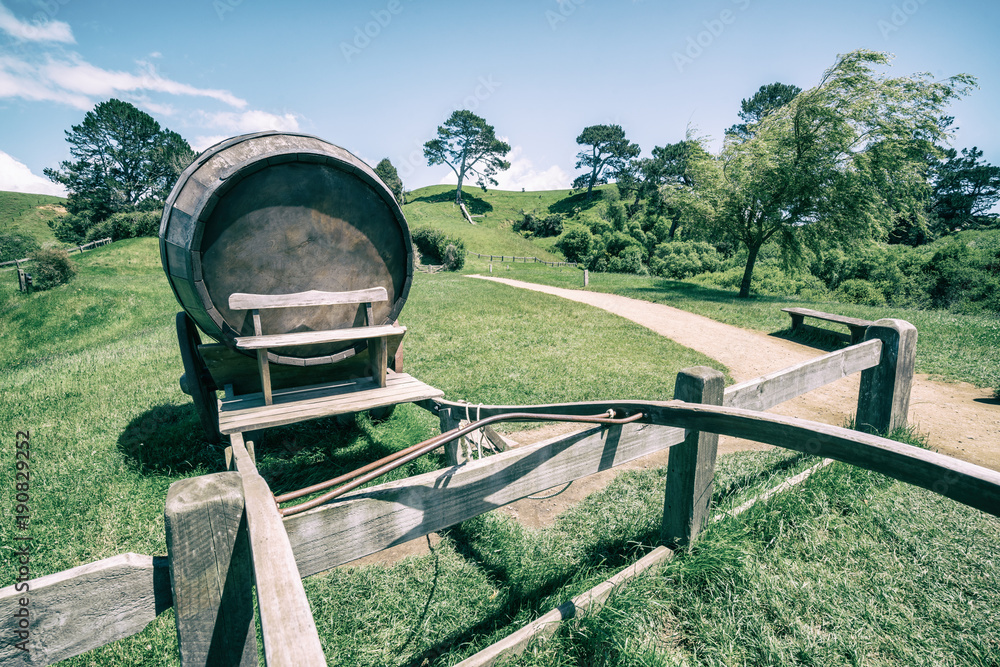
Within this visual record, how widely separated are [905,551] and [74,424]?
7.66 metres

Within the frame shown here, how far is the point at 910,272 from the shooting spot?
2189 cm

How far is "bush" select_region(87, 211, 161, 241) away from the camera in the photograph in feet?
117

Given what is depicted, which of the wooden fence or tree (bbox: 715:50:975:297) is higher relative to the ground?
tree (bbox: 715:50:975:297)

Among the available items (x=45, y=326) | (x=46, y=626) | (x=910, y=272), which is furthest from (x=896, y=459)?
(x=910, y=272)

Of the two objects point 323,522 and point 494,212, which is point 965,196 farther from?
point 323,522

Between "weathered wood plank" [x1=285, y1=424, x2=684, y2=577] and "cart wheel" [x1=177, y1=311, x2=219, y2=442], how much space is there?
10.6 feet

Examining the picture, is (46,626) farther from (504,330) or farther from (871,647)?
(504,330)

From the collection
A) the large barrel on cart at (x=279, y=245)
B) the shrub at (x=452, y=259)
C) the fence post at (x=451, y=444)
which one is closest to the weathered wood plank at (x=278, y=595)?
the large barrel on cart at (x=279, y=245)

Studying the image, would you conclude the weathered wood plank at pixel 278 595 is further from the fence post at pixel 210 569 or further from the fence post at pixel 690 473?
the fence post at pixel 690 473

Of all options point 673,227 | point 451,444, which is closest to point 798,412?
point 451,444

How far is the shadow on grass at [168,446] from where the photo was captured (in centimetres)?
426

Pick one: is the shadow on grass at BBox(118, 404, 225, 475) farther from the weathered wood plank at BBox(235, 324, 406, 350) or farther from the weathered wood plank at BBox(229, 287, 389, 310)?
the weathered wood plank at BBox(229, 287, 389, 310)

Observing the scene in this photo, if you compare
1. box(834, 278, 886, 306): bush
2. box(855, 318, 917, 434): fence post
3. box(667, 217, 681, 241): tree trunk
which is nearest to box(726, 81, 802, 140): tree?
box(667, 217, 681, 241): tree trunk

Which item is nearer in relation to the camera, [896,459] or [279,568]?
[279,568]
